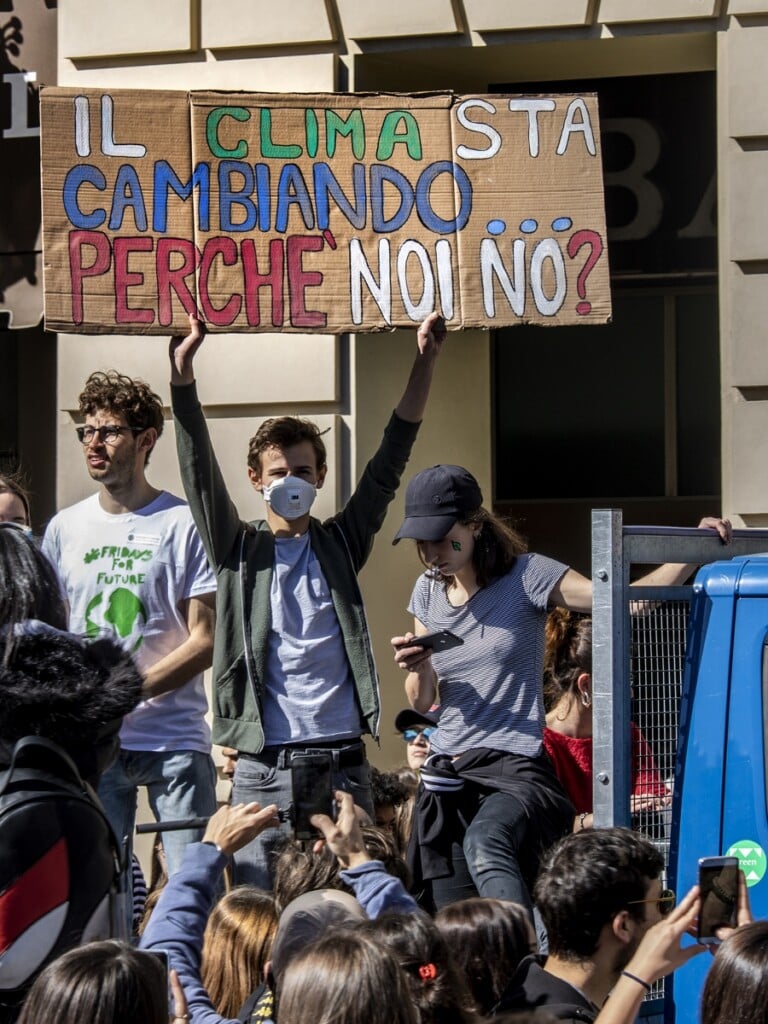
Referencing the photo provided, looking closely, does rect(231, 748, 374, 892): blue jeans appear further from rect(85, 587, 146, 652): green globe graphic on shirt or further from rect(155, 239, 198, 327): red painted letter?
rect(155, 239, 198, 327): red painted letter

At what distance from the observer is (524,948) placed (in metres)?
3.38

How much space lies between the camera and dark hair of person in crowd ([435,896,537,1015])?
10.9 ft

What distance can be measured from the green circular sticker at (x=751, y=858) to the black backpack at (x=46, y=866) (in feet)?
4.70

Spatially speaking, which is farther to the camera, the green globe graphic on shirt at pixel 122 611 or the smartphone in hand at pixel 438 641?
the green globe graphic on shirt at pixel 122 611

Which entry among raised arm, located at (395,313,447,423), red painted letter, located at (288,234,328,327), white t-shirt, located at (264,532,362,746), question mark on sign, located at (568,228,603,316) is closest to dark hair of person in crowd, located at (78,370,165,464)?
red painted letter, located at (288,234,328,327)

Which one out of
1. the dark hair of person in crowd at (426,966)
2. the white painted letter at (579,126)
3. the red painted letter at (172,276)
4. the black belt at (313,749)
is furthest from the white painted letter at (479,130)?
the dark hair of person in crowd at (426,966)

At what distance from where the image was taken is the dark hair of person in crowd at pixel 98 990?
2.33 meters

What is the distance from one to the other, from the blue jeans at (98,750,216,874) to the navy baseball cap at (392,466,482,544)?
44.4 inches

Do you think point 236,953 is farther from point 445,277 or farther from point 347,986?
point 445,277

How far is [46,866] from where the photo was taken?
2.56 meters

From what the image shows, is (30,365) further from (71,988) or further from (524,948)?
(71,988)

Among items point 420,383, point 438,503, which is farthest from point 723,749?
point 420,383

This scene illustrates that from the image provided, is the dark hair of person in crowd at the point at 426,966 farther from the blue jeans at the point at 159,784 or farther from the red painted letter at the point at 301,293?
the red painted letter at the point at 301,293

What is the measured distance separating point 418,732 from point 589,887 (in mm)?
1669
